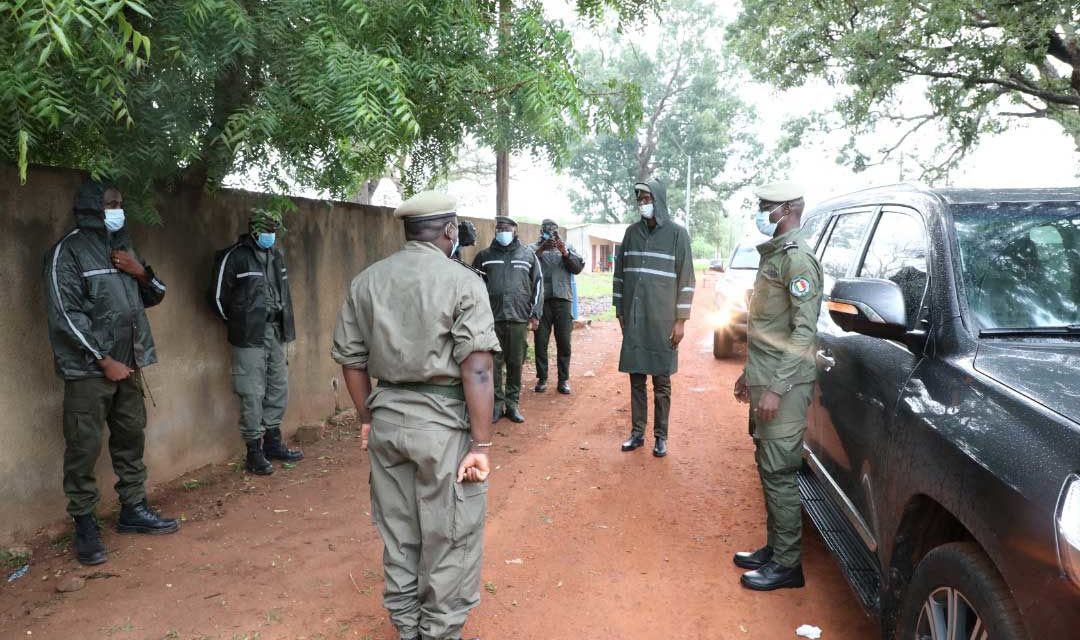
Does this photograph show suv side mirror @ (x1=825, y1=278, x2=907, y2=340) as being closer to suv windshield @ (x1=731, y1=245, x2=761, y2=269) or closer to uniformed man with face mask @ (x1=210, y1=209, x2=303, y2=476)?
uniformed man with face mask @ (x1=210, y1=209, x2=303, y2=476)

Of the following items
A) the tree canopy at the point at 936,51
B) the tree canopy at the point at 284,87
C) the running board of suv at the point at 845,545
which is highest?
the tree canopy at the point at 936,51

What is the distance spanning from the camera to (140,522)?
4277 mm

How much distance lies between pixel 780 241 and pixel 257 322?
12.5 feet

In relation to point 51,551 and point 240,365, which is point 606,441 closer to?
point 240,365

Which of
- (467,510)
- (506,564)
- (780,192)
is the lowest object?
(506,564)

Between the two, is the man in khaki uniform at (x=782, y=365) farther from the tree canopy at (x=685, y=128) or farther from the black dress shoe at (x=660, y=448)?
the tree canopy at (x=685, y=128)

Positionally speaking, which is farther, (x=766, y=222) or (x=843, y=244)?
(x=843, y=244)

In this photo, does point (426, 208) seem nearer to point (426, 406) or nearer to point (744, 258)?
point (426, 406)

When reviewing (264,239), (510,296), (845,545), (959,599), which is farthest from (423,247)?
(510,296)

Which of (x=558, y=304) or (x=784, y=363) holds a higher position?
(x=784, y=363)

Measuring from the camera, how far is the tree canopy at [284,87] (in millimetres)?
3098

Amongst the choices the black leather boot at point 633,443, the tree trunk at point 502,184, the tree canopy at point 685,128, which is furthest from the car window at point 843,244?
the tree canopy at point 685,128

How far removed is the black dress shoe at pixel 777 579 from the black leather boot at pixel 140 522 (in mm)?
3465

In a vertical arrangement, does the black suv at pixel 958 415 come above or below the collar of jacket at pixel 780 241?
below
